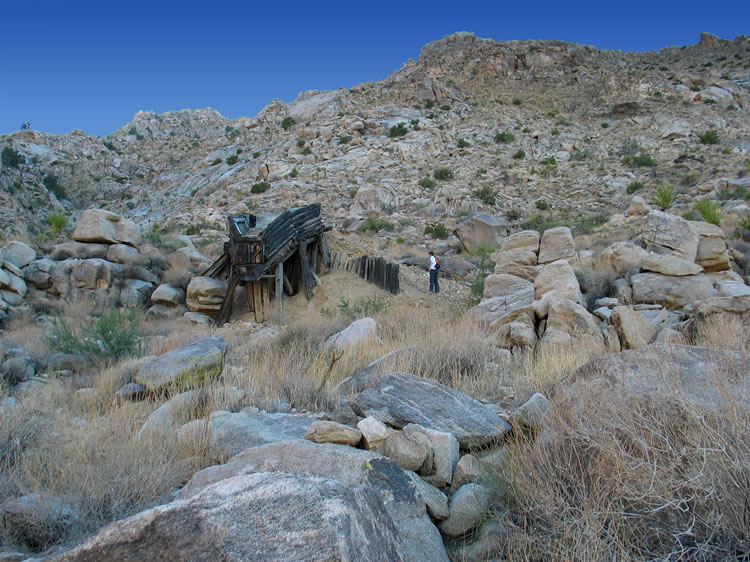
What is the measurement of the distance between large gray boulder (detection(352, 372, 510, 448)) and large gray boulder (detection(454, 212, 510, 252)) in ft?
49.1

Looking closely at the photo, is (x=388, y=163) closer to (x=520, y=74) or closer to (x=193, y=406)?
(x=520, y=74)

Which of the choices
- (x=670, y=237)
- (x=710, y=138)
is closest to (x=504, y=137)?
(x=710, y=138)

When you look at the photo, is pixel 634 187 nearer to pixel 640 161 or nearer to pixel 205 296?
pixel 640 161

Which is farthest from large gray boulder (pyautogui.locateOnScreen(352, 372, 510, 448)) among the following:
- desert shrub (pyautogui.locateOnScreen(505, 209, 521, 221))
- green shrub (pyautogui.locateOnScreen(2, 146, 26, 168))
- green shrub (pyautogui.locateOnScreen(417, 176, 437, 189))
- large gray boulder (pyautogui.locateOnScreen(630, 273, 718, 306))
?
green shrub (pyautogui.locateOnScreen(2, 146, 26, 168))

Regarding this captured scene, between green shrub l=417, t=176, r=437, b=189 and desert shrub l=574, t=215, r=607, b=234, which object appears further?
green shrub l=417, t=176, r=437, b=189

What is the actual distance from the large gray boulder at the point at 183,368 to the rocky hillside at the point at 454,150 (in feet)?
46.4

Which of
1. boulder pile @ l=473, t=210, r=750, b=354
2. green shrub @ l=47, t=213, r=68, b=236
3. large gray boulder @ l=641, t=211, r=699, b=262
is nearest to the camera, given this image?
boulder pile @ l=473, t=210, r=750, b=354

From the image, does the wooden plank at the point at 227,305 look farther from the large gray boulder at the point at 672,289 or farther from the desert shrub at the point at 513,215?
the desert shrub at the point at 513,215

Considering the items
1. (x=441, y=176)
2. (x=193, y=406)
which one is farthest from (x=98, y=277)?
(x=441, y=176)

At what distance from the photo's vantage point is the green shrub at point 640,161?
88.3 feet

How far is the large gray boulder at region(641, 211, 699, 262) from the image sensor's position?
8.48 metres

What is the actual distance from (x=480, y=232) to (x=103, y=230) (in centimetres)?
1421

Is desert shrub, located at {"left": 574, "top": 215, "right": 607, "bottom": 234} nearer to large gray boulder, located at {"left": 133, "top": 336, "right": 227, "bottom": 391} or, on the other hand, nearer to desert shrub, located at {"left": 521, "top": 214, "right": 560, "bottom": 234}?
desert shrub, located at {"left": 521, "top": 214, "right": 560, "bottom": 234}

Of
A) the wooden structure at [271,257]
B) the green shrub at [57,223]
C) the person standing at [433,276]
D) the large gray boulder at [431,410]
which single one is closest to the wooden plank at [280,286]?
the wooden structure at [271,257]
